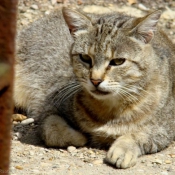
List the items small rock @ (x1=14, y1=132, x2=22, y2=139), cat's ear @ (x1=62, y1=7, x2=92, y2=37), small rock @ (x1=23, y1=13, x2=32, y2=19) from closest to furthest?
cat's ear @ (x1=62, y1=7, x2=92, y2=37), small rock @ (x1=14, y1=132, x2=22, y2=139), small rock @ (x1=23, y1=13, x2=32, y2=19)

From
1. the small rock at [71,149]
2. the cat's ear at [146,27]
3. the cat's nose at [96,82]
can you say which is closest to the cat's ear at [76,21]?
the cat's ear at [146,27]

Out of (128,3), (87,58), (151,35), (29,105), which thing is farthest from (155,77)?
(128,3)

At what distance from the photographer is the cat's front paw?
11.3ft

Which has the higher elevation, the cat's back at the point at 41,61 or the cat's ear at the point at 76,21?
the cat's ear at the point at 76,21

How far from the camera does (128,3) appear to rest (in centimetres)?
601

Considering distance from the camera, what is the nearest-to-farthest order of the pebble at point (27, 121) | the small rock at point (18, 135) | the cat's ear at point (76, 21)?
the cat's ear at point (76, 21) < the small rock at point (18, 135) < the pebble at point (27, 121)

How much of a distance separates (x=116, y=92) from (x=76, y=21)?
2.36ft

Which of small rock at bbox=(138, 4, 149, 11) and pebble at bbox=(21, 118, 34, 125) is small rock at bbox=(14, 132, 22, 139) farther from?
small rock at bbox=(138, 4, 149, 11)

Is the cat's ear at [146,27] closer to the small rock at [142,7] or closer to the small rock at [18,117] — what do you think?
the small rock at [18,117]

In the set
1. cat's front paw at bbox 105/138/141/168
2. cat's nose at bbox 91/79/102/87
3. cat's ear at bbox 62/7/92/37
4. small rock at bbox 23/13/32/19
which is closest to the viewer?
cat's nose at bbox 91/79/102/87

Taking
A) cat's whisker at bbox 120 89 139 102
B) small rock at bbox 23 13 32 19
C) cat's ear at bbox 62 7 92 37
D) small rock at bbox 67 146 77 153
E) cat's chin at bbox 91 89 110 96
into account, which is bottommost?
small rock at bbox 67 146 77 153

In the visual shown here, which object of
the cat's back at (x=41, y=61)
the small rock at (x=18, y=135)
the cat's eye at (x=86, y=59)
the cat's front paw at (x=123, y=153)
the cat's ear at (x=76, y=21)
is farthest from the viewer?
the cat's back at (x=41, y=61)

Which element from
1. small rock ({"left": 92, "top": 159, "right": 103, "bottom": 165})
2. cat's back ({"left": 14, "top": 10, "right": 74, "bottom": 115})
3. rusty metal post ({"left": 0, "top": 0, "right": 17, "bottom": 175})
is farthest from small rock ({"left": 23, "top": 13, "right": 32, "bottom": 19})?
rusty metal post ({"left": 0, "top": 0, "right": 17, "bottom": 175})

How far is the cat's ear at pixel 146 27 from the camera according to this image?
354cm
